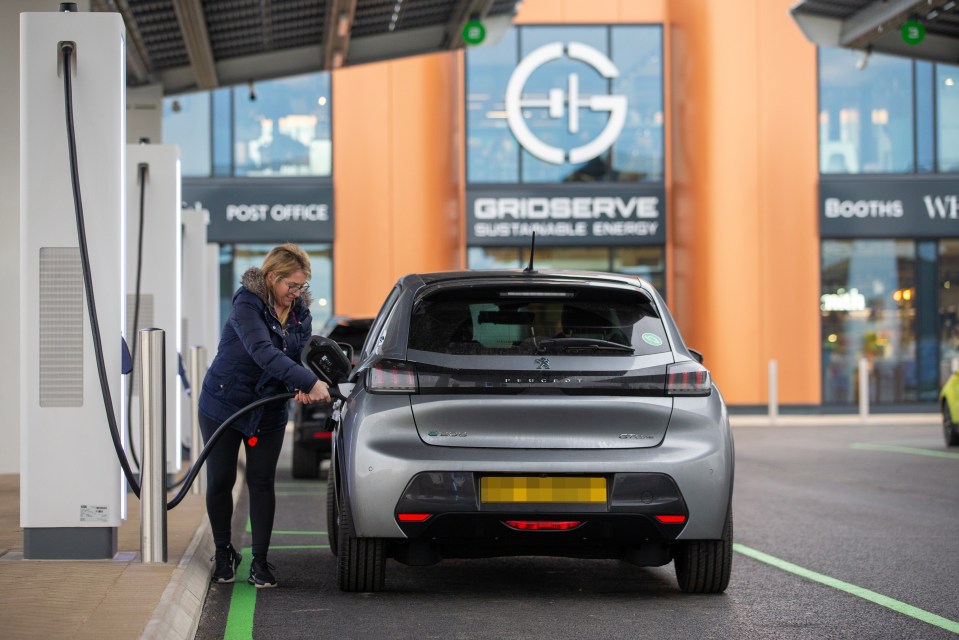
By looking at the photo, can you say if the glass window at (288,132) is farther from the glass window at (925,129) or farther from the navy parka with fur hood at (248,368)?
the navy parka with fur hood at (248,368)

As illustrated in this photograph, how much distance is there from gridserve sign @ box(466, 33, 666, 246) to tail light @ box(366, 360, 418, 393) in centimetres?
2349

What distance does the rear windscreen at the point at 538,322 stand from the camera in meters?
6.60

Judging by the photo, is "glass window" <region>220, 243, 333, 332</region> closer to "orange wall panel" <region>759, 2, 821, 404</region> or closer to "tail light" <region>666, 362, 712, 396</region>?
"orange wall panel" <region>759, 2, 821, 404</region>

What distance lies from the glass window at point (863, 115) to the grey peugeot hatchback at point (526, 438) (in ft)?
77.7

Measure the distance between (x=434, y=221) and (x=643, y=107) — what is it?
18.9 feet

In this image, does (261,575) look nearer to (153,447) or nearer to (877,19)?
(153,447)

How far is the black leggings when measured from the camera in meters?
7.20

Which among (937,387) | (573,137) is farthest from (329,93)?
(937,387)

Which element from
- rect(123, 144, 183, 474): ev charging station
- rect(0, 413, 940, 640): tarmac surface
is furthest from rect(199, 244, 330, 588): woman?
rect(123, 144, 183, 474): ev charging station

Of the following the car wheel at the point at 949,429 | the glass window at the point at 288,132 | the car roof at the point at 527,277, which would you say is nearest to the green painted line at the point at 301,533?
the car roof at the point at 527,277

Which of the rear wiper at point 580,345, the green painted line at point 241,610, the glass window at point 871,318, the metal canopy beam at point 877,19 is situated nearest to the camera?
the green painted line at point 241,610

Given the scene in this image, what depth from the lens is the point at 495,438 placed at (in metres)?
6.35

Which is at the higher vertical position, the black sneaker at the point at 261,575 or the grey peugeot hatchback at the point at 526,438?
the grey peugeot hatchback at the point at 526,438

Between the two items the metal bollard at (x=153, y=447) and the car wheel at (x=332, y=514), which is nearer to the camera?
the metal bollard at (x=153, y=447)
